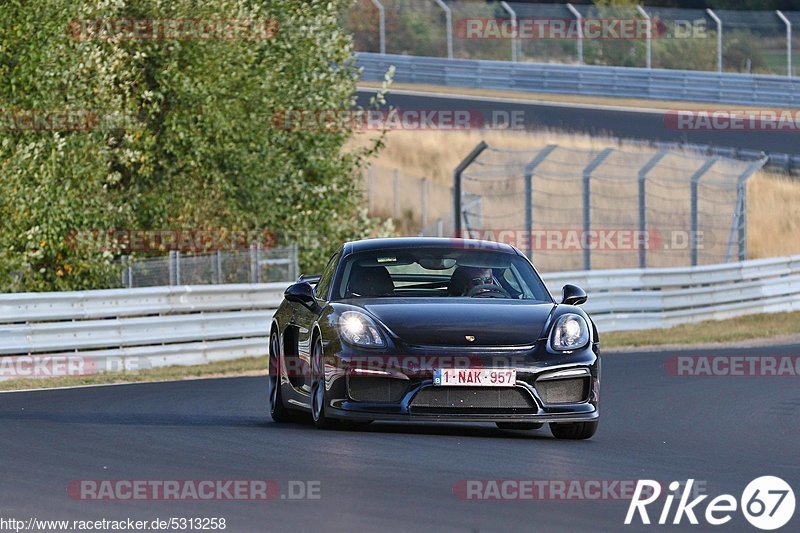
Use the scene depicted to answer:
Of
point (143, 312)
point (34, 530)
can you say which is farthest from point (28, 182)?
point (34, 530)

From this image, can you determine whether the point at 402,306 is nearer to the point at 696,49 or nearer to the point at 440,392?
the point at 440,392

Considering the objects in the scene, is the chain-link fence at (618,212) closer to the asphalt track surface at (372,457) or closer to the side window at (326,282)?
the asphalt track surface at (372,457)

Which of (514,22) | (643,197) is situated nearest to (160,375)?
(643,197)

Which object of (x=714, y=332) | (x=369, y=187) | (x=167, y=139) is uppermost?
(x=167, y=139)

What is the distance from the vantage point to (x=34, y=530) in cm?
672

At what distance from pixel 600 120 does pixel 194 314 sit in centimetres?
2434

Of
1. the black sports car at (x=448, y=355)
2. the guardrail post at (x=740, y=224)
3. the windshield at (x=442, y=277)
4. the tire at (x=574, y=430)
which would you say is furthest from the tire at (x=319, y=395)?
the guardrail post at (x=740, y=224)

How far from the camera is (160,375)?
711 inches

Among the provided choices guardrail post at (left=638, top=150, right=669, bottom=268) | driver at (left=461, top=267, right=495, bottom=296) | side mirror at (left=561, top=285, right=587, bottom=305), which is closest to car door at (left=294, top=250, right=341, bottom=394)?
driver at (left=461, top=267, right=495, bottom=296)

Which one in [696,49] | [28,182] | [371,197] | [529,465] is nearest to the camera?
[529,465]

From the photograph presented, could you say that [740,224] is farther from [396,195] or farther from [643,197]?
[396,195]

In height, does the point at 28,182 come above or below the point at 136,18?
below

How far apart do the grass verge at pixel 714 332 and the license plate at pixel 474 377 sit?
12300 millimetres

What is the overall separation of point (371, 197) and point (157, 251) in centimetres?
1360
